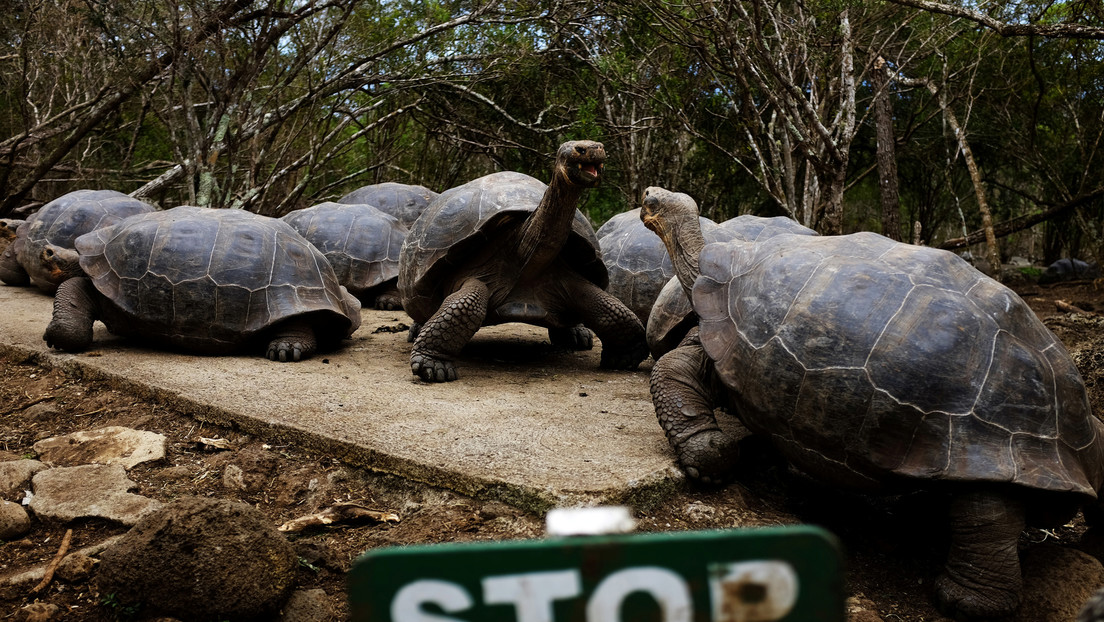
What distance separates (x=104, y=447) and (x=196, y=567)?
5.13ft

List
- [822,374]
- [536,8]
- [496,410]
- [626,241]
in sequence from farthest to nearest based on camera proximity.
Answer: [536,8] < [626,241] < [496,410] < [822,374]

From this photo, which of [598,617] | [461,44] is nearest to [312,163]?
[461,44]

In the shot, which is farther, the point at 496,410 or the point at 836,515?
the point at 496,410

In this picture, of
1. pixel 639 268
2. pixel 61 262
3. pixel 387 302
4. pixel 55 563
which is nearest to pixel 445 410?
pixel 55 563

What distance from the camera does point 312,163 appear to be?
11102 mm

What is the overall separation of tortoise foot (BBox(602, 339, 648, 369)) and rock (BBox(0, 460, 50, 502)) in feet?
10.2

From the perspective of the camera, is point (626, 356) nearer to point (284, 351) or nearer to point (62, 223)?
point (284, 351)

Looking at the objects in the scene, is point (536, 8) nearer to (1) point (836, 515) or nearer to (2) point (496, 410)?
(2) point (496, 410)

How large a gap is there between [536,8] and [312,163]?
3.79 meters

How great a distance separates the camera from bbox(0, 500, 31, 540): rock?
268cm

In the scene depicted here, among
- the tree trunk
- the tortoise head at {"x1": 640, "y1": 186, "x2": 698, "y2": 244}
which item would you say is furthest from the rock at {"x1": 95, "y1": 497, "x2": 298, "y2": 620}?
the tree trunk

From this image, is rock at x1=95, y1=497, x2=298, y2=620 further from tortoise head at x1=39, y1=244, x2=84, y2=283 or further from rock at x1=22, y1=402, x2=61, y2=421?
tortoise head at x1=39, y1=244, x2=84, y2=283

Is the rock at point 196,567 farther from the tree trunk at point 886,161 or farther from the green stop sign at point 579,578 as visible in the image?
the tree trunk at point 886,161

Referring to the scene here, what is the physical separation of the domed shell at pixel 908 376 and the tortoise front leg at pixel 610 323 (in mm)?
2030
